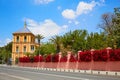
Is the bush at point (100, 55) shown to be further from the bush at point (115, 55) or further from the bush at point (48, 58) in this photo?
the bush at point (48, 58)

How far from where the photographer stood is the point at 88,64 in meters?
54.3

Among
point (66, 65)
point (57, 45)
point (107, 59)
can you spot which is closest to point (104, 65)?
point (107, 59)

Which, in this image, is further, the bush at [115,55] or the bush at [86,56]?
the bush at [86,56]

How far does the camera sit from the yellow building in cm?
12057

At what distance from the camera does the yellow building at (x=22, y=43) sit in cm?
12057

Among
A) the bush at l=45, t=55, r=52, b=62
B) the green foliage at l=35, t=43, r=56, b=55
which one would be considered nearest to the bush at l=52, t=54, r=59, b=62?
the bush at l=45, t=55, r=52, b=62

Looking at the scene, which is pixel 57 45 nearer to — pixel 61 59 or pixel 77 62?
pixel 61 59

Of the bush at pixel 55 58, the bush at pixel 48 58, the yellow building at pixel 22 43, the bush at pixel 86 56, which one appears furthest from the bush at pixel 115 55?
the yellow building at pixel 22 43

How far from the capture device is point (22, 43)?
398 ft

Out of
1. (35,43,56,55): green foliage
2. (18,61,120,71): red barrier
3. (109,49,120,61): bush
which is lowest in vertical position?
(18,61,120,71): red barrier

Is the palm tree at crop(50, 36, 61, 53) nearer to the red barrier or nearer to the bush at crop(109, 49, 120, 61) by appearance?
the red barrier

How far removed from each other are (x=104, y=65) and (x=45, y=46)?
5435 centimetres

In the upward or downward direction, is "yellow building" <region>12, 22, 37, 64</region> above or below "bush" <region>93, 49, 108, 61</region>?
above

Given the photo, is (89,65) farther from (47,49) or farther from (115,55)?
(47,49)
